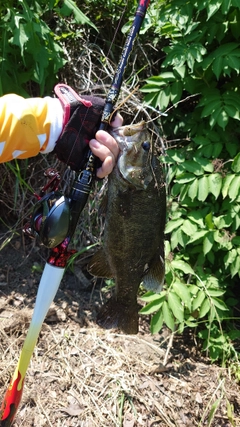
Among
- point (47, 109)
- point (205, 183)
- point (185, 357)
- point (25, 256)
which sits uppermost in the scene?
point (47, 109)

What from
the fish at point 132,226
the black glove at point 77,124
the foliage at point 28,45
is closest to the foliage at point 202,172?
the foliage at point 28,45

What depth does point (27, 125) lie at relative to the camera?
64.3 inches

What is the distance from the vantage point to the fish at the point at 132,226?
5.75 feet

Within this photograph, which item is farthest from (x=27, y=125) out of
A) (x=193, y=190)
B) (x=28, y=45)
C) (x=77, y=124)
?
(x=193, y=190)

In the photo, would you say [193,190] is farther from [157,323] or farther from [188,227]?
[157,323]

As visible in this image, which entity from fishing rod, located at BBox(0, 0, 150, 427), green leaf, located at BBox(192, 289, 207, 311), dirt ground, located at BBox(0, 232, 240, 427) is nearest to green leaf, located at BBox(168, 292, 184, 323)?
green leaf, located at BBox(192, 289, 207, 311)

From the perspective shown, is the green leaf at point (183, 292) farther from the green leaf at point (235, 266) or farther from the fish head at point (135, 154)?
the fish head at point (135, 154)

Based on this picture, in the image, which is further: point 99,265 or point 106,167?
point 99,265

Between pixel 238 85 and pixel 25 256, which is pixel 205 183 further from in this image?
pixel 25 256

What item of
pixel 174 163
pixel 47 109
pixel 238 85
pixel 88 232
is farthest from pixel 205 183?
pixel 47 109

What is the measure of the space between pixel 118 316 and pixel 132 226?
0.46m

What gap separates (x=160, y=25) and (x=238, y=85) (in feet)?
2.06

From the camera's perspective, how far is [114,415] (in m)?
2.71

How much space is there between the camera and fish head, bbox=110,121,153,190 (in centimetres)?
173
